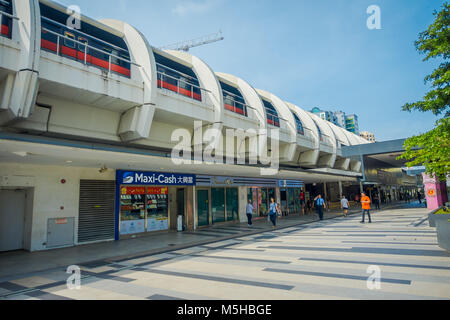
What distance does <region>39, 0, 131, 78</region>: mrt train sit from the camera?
9262 millimetres

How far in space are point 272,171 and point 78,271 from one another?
1304 centimetres

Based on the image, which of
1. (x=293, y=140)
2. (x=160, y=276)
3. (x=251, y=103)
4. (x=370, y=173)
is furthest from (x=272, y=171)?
(x=370, y=173)

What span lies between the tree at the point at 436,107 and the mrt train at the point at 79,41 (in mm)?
9800

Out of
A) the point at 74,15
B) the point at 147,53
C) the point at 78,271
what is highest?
the point at 74,15

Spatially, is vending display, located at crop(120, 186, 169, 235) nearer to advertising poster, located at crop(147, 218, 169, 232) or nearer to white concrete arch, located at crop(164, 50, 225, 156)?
advertising poster, located at crop(147, 218, 169, 232)

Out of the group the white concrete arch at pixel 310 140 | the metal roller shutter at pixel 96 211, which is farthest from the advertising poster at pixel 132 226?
the white concrete arch at pixel 310 140

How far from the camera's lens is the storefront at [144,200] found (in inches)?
508

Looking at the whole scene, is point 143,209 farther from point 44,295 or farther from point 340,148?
point 340,148

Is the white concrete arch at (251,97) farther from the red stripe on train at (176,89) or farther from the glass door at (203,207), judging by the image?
the glass door at (203,207)

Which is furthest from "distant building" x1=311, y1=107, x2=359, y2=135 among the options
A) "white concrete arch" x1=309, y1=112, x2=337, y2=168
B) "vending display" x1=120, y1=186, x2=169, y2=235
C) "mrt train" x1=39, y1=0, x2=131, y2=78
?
"mrt train" x1=39, y1=0, x2=131, y2=78

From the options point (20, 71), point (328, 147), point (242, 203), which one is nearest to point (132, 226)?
point (20, 71)

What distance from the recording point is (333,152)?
27734 mm

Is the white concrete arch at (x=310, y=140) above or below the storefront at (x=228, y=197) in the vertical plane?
above

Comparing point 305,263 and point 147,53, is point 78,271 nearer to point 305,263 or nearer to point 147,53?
point 305,263
